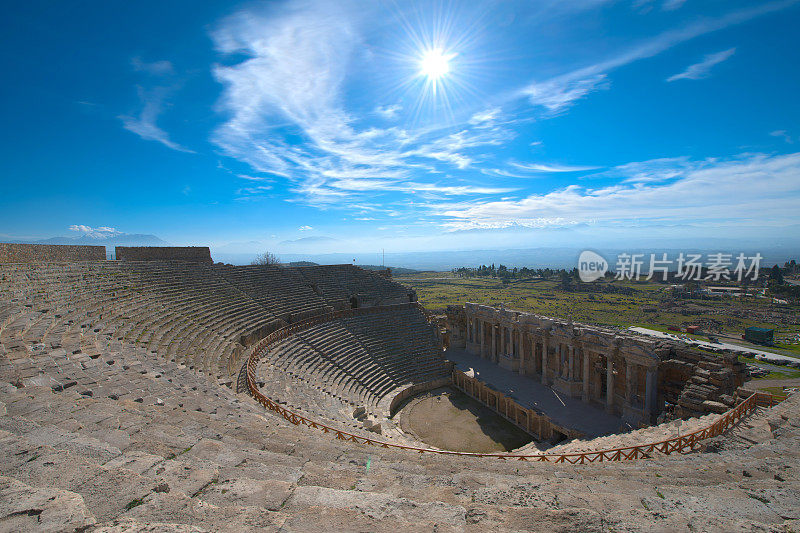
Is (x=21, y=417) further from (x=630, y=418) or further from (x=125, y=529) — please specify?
(x=630, y=418)

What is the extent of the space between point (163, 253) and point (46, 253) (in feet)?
28.3

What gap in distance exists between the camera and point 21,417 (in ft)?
18.2

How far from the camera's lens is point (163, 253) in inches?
1161

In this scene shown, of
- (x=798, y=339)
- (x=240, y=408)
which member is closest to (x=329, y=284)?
(x=240, y=408)

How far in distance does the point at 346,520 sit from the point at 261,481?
1500mm

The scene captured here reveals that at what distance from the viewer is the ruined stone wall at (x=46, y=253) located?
18.4 m

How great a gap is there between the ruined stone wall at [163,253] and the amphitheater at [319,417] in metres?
0.69

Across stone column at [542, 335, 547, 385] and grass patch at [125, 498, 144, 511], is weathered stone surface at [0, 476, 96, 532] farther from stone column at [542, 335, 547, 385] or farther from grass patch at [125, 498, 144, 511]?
stone column at [542, 335, 547, 385]

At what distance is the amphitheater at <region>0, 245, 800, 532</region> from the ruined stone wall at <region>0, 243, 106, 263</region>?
0.41 feet

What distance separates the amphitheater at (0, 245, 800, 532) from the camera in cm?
394

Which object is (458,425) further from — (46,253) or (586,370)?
(46,253)

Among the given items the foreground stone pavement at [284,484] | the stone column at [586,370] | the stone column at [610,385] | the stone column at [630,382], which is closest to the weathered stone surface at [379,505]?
the foreground stone pavement at [284,484]

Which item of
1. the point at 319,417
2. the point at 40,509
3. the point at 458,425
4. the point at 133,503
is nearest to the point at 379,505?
the point at 133,503

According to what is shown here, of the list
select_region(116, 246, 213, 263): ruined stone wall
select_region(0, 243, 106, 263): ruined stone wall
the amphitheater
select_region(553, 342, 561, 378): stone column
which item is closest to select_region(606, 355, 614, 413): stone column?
the amphitheater
